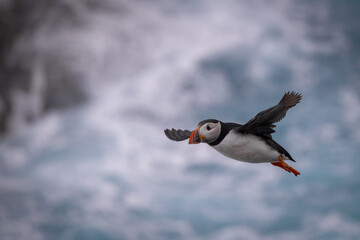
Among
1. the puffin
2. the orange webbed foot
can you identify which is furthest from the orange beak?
the orange webbed foot

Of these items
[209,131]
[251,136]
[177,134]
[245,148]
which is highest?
[177,134]

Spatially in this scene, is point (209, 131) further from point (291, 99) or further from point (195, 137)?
point (291, 99)

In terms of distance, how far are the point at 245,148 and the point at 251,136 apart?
38 cm

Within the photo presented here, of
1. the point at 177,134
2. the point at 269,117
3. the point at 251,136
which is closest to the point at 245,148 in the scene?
the point at 251,136

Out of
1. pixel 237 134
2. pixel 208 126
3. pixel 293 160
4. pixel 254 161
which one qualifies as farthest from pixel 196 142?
pixel 293 160

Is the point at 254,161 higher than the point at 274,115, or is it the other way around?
the point at 274,115

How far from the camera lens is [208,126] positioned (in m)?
8.05

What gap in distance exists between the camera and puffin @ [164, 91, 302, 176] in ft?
26.4

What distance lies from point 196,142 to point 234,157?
54.1 inches

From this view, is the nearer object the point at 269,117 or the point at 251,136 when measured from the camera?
the point at 269,117

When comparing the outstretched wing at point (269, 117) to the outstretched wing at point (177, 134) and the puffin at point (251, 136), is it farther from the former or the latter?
the outstretched wing at point (177, 134)

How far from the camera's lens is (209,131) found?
8016 millimetres

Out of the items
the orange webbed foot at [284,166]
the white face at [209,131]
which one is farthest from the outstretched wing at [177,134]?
the orange webbed foot at [284,166]

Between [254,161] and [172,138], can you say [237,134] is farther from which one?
[172,138]
